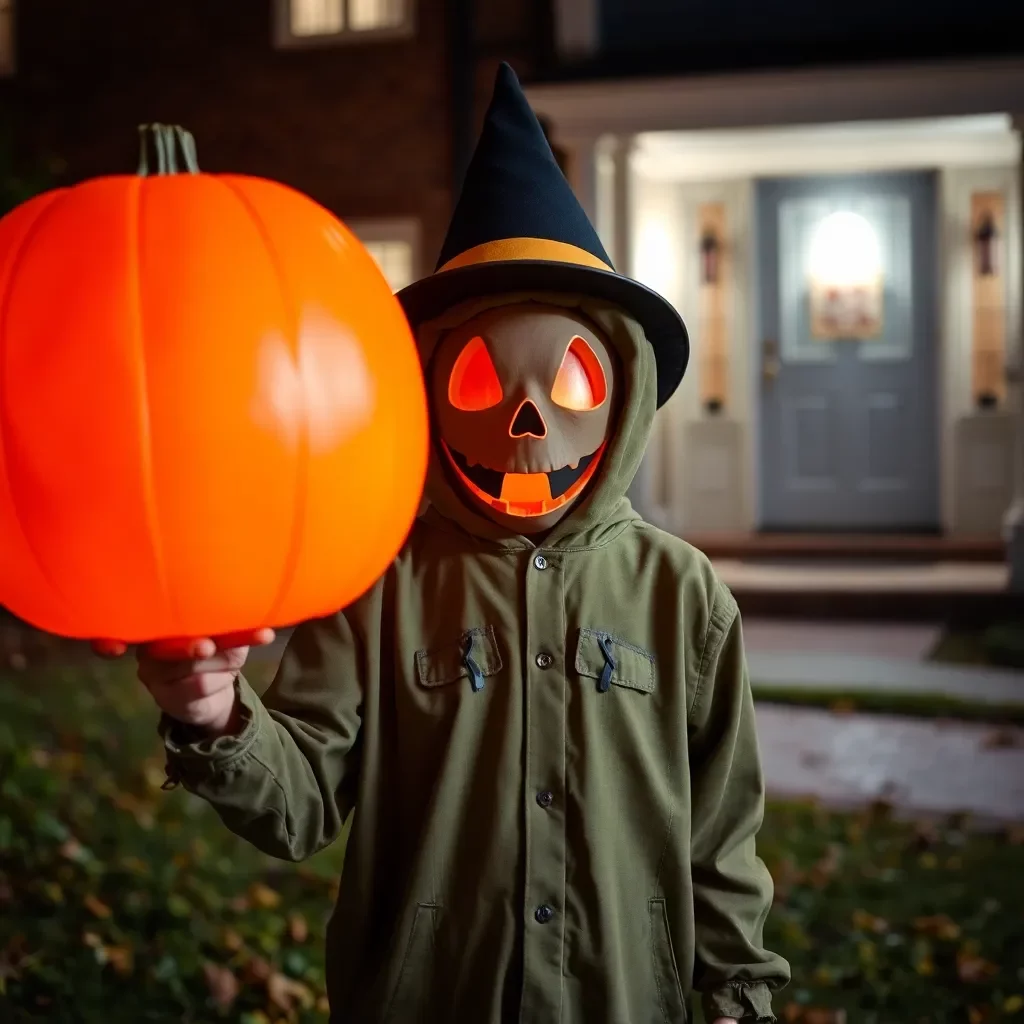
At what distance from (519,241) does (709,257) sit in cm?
763

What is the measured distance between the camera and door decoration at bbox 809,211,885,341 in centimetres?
865

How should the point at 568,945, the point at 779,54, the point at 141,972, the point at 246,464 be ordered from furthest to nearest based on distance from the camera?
the point at 779,54 → the point at 141,972 → the point at 568,945 → the point at 246,464

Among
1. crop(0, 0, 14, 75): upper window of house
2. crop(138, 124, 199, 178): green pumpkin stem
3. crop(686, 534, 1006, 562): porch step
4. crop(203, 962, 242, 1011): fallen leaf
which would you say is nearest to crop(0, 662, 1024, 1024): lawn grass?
crop(203, 962, 242, 1011): fallen leaf

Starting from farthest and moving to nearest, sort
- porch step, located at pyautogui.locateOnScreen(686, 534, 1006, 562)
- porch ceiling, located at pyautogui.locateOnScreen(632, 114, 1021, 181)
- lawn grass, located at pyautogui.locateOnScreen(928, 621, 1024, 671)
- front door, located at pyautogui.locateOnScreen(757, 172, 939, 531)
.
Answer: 1. front door, located at pyautogui.locateOnScreen(757, 172, 939, 531)
2. porch step, located at pyautogui.locateOnScreen(686, 534, 1006, 562)
3. porch ceiling, located at pyautogui.locateOnScreen(632, 114, 1021, 181)
4. lawn grass, located at pyautogui.locateOnScreen(928, 621, 1024, 671)

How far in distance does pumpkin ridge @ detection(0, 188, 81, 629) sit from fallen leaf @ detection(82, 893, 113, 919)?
2.47 metres

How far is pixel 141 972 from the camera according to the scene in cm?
312

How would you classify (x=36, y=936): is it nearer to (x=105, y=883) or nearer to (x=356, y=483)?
(x=105, y=883)

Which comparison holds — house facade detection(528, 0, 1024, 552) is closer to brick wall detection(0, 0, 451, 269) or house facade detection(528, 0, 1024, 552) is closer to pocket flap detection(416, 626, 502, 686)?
brick wall detection(0, 0, 451, 269)

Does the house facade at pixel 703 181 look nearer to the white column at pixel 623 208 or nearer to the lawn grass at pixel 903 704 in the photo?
the white column at pixel 623 208

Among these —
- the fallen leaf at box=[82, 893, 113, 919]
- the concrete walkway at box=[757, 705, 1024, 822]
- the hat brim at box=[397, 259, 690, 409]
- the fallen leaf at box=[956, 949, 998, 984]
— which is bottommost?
the fallen leaf at box=[956, 949, 998, 984]

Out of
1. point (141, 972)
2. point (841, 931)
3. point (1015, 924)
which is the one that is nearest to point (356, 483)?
point (141, 972)

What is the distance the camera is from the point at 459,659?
1.50 metres

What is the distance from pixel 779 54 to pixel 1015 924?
17.6 ft

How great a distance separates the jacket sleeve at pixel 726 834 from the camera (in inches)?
61.2
